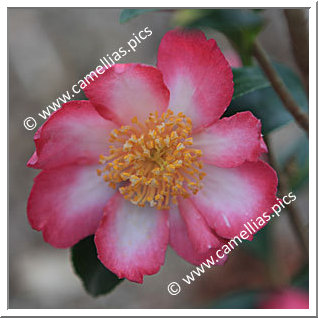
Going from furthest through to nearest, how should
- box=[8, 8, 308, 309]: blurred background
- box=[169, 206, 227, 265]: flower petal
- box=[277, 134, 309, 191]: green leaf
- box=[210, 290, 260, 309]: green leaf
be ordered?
box=[8, 8, 308, 309]: blurred background
box=[210, 290, 260, 309]: green leaf
box=[277, 134, 309, 191]: green leaf
box=[169, 206, 227, 265]: flower petal

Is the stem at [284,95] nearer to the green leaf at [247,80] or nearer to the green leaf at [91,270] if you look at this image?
the green leaf at [247,80]

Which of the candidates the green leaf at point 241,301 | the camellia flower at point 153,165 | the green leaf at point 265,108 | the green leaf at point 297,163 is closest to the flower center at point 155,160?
the camellia flower at point 153,165

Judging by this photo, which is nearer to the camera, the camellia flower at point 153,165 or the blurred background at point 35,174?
the camellia flower at point 153,165

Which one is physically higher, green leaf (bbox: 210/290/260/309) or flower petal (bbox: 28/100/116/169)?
flower petal (bbox: 28/100/116/169)

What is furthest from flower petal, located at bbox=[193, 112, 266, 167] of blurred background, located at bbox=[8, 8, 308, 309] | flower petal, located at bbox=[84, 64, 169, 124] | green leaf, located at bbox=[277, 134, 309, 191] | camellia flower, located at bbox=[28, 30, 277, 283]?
blurred background, located at bbox=[8, 8, 308, 309]

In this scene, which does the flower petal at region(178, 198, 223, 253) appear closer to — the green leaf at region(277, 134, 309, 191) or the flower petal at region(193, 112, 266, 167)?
the flower petal at region(193, 112, 266, 167)

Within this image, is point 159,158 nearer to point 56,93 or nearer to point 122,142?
point 122,142

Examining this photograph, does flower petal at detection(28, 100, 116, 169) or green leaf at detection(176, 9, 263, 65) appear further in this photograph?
green leaf at detection(176, 9, 263, 65)

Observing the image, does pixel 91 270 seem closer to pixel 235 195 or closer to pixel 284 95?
pixel 235 195
